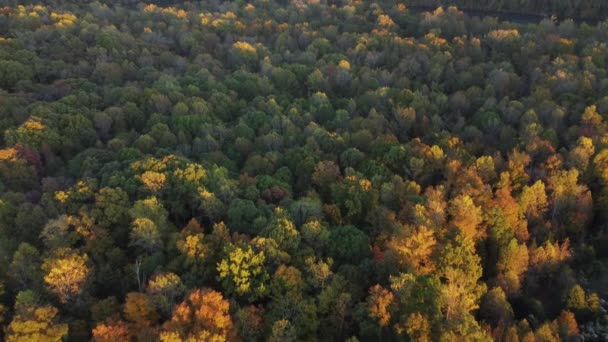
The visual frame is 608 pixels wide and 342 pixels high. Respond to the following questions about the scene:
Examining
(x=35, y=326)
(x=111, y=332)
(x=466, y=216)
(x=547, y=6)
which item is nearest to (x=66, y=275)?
(x=35, y=326)

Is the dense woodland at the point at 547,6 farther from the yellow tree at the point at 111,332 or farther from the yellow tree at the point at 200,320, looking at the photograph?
the yellow tree at the point at 111,332

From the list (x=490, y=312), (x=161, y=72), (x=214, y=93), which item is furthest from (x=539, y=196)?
(x=161, y=72)

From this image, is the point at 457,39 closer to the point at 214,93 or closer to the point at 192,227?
the point at 214,93

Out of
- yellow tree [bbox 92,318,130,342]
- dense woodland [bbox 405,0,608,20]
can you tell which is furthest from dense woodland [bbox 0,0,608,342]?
dense woodland [bbox 405,0,608,20]

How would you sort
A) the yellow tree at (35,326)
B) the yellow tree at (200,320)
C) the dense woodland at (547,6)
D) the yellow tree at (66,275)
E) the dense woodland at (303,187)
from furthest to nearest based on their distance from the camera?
the dense woodland at (547,6) < the dense woodland at (303,187) < the yellow tree at (66,275) < the yellow tree at (35,326) < the yellow tree at (200,320)

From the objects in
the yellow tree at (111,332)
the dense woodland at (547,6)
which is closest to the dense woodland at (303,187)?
the yellow tree at (111,332)

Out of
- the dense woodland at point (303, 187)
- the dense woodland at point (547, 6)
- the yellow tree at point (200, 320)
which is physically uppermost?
the dense woodland at point (547, 6)
